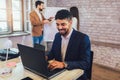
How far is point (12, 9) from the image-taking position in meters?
4.18

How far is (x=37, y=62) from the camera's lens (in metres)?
1.30

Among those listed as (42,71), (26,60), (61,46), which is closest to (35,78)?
(42,71)

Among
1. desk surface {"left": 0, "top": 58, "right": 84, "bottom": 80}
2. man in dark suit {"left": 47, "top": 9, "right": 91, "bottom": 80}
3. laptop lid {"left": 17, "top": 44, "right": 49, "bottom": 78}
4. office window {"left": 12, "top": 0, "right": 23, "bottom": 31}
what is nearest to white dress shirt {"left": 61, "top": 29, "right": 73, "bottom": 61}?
man in dark suit {"left": 47, "top": 9, "right": 91, "bottom": 80}

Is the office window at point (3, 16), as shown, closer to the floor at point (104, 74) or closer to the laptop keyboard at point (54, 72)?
the floor at point (104, 74)

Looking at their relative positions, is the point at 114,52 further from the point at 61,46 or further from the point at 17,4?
the point at 17,4

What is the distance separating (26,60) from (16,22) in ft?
10.3

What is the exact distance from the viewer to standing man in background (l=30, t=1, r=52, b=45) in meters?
3.50

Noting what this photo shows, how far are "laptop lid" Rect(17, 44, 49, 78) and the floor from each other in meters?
2.00

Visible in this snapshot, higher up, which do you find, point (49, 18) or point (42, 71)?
point (49, 18)

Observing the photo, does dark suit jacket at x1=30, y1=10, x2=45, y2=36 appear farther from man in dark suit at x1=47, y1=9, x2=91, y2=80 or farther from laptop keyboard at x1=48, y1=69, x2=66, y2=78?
laptop keyboard at x1=48, y1=69, x2=66, y2=78

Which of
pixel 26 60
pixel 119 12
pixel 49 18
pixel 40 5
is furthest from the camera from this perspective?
pixel 49 18

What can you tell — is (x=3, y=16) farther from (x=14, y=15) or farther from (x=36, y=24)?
(x=36, y=24)

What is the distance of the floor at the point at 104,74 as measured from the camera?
3.15 m

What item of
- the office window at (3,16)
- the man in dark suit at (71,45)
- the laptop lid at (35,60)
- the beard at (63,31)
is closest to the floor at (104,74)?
the man in dark suit at (71,45)
